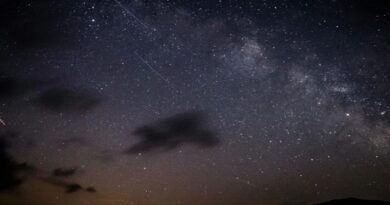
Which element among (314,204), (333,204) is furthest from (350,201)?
(314,204)

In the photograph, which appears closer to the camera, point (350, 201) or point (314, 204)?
point (350, 201)

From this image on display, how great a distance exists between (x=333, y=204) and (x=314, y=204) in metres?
4.62

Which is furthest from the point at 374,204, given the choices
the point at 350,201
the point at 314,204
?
the point at 314,204

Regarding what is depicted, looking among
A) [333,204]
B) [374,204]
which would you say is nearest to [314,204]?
[333,204]

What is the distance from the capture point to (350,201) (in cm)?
3700

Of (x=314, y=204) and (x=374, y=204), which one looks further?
(x=314, y=204)

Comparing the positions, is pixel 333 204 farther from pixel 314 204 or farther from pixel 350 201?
pixel 314 204

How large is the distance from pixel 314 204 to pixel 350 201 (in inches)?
220

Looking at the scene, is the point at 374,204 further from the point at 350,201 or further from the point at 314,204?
the point at 314,204

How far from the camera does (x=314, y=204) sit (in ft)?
138

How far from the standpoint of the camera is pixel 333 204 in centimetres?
3756

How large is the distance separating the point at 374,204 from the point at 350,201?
2.21m

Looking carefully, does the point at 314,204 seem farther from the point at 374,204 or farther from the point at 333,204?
the point at 374,204
